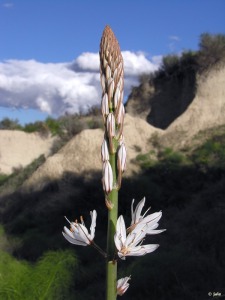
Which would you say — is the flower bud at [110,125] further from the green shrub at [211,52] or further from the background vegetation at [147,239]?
the green shrub at [211,52]

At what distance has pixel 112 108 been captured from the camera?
2111mm

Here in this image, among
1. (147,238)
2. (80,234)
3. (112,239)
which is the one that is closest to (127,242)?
(112,239)

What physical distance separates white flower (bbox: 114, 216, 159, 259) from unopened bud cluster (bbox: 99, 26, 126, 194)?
0.47 feet

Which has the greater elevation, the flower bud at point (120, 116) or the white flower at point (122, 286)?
the flower bud at point (120, 116)

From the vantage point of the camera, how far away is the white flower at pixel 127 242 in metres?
2.04

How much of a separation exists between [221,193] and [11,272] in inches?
465

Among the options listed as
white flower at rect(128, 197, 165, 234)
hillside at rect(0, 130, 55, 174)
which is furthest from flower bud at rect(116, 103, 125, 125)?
hillside at rect(0, 130, 55, 174)

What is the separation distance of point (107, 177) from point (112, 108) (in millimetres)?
267

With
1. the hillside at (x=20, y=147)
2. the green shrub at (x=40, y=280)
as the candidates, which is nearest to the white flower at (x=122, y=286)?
the green shrub at (x=40, y=280)

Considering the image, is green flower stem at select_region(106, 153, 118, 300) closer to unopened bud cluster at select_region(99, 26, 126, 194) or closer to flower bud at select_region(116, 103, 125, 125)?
unopened bud cluster at select_region(99, 26, 126, 194)

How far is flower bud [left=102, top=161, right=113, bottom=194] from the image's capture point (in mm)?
2035

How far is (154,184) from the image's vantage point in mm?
20594

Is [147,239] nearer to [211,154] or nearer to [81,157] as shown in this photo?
[211,154]

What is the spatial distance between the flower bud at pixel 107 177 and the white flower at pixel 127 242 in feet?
0.39
